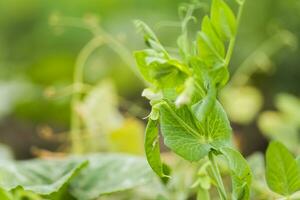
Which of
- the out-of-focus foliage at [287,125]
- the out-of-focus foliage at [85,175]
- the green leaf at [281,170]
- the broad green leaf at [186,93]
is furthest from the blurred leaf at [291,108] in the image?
the broad green leaf at [186,93]

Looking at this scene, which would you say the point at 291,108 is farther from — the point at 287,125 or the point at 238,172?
the point at 238,172

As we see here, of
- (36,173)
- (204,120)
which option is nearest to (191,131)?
(204,120)

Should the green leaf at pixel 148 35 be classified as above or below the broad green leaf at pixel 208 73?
above

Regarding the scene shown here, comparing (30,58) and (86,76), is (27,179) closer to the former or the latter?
(86,76)

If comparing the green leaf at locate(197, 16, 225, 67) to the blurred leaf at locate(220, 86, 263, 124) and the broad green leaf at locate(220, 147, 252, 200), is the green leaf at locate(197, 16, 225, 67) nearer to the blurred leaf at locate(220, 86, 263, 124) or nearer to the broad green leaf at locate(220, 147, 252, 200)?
the broad green leaf at locate(220, 147, 252, 200)

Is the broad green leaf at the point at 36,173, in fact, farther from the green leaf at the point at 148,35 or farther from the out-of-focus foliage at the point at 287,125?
the out-of-focus foliage at the point at 287,125

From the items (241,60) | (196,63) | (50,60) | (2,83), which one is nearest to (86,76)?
(50,60)

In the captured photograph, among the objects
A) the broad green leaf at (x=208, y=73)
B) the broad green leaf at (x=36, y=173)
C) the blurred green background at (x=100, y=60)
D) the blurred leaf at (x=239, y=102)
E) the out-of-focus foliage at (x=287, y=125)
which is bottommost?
the blurred green background at (x=100, y=60)
